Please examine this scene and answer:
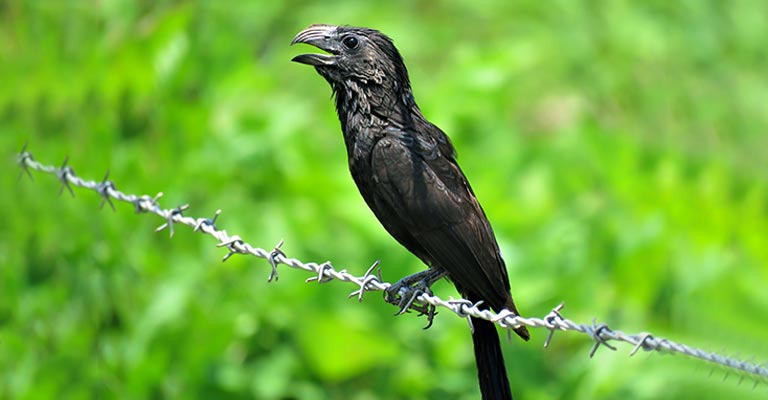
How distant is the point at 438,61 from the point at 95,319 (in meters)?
5.28

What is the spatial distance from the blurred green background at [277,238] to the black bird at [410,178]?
5.47 feet

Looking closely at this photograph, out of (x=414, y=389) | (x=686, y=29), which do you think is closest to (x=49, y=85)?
(x=414, y=389)

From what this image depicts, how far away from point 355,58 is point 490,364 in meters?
1.15

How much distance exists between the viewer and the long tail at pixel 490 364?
3.39 m

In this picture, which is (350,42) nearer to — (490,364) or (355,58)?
(355,58)

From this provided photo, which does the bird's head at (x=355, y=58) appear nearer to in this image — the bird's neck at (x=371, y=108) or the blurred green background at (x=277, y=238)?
the bird's neck at (x=371, y=108)

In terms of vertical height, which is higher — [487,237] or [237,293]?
[237,293]

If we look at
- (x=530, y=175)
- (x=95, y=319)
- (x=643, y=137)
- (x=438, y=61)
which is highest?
(x=438, y=61)

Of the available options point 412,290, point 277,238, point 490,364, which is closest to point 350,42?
point 412,290

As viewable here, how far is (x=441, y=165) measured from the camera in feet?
11.3

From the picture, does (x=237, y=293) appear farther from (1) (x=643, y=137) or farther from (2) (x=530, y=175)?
(1) (x=643, y=137)

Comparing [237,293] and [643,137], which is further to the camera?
[643,137]

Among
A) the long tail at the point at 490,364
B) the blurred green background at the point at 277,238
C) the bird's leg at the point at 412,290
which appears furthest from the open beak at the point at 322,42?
the blurred green background at the point at 277,238

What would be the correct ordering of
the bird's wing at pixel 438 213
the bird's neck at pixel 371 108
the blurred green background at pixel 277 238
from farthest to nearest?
the blurred green background at pixel 277 238 → the bird's neck at pixel 371 108 → the bird's wing at pixel 438 213
